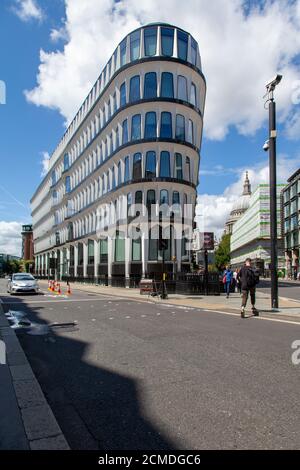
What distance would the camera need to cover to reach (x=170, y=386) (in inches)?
212

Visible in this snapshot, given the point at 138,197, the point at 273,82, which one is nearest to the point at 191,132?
the point at 138,197

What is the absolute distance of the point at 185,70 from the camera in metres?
37.3

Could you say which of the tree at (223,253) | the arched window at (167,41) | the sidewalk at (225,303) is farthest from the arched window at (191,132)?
the tree at (223,253)

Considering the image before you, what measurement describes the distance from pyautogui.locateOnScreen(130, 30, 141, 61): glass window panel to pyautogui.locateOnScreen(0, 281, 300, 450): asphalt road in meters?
33.1

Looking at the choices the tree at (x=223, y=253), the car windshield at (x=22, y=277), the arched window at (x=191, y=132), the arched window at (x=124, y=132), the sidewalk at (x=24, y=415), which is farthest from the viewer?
the tree at (x=223, y=253)

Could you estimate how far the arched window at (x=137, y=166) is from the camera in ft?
123

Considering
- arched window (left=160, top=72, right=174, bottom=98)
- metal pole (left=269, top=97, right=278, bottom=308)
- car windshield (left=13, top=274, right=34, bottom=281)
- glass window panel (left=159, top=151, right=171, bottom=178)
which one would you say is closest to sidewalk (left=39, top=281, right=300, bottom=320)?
metal pole (left=269, top=97, right=278, bottom=308)

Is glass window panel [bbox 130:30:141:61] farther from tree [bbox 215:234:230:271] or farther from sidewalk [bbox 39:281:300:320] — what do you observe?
tree [bbox 215:234:230:271]

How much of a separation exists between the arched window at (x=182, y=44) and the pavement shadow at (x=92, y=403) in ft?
115

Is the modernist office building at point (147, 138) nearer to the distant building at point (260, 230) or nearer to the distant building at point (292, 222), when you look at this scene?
the distant building at point (292, 222)

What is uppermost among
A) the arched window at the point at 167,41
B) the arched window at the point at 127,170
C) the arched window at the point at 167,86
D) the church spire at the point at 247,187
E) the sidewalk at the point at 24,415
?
the church spire at the point at 247,187

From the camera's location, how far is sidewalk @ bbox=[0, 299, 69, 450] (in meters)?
3.66
